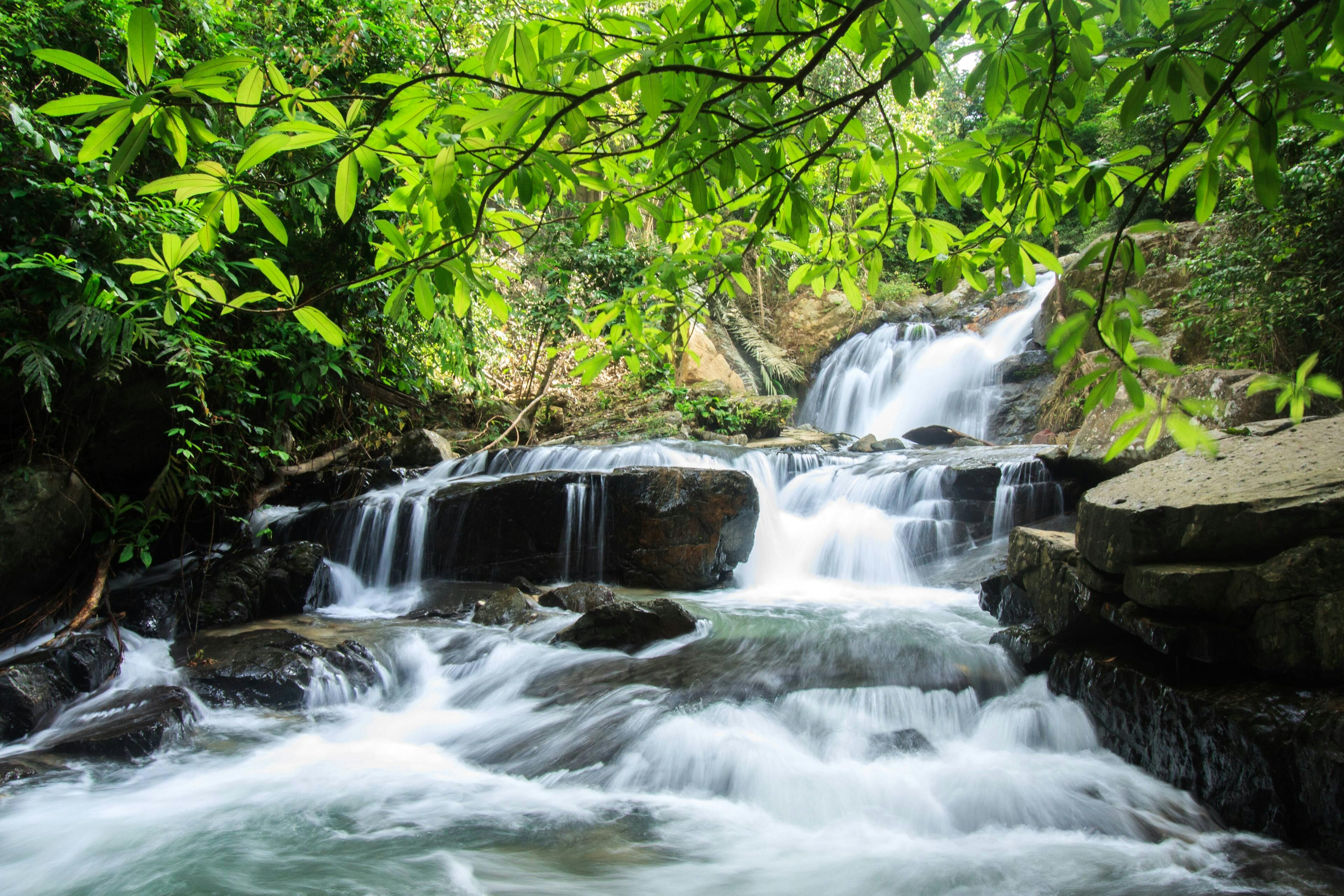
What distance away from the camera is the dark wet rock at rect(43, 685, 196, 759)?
377cm

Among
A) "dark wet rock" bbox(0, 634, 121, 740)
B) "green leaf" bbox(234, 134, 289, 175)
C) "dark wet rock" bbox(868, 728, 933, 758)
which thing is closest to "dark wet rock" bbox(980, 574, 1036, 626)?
"dark wet rock" bbox(868, 728, 933, 758)

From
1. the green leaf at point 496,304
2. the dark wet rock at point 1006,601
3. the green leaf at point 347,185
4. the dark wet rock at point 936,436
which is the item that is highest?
the dark wet rock at point 936,436

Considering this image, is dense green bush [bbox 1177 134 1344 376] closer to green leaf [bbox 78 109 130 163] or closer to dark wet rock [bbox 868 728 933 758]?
dark wet rock [bbox 868 728 933 758]

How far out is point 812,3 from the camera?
147cm

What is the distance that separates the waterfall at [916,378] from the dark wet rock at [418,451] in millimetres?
8492

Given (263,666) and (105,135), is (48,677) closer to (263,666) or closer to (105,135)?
(263,666)

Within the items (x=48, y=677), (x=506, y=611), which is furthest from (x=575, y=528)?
(x=48, y=677)

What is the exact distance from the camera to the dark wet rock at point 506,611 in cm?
600

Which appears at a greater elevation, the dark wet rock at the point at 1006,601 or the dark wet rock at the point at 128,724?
the dark wet rock at the point at 1006,601

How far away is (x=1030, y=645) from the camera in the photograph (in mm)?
4223

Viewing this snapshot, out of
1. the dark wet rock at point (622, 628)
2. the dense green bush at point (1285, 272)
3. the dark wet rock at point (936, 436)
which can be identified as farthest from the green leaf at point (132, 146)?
the dark wet rock at point (936, 436)

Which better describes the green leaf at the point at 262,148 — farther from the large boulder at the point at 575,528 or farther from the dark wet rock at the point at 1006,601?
the large boulder at the point at 575,528

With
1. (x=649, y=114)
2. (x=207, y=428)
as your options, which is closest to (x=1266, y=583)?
(x=649, y=114)

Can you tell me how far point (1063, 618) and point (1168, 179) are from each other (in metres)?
3.18
